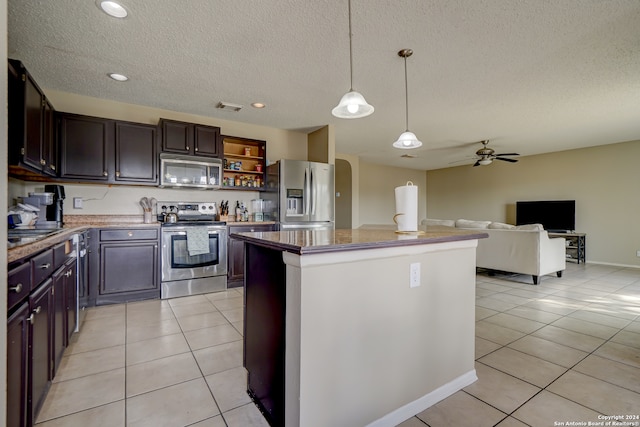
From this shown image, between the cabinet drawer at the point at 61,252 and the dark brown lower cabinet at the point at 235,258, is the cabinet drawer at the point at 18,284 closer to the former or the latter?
the cabinet drawer at the point at 61,252

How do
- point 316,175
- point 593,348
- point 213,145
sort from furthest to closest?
1. point 316,175
2. point 213,145
3. point 593,348

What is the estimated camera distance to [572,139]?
5.62m

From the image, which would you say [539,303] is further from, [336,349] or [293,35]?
[293,35]

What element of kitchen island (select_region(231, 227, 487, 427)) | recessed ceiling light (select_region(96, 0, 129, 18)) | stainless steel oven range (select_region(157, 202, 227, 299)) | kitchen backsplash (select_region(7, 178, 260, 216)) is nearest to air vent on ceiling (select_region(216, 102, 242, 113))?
kitchen backsplash (select_region(7, 178, 260, 216))

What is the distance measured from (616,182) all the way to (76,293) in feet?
29.3

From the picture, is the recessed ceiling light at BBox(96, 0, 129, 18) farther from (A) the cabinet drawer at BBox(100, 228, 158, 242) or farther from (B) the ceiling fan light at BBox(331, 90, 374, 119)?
(A) the cabinet drawer at BBox(100, 228, 158, 242)

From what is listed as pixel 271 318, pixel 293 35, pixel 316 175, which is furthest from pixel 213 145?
pixel 271 318

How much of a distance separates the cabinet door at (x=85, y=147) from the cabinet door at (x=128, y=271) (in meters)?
0.89

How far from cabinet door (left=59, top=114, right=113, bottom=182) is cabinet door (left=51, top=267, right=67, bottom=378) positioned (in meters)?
1.83

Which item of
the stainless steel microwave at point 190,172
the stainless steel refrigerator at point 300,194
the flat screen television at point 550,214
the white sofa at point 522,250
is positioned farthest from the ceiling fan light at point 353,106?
the flat screen television at point 550,214

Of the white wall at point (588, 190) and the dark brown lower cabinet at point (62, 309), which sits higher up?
the white wall at point (588, 190)

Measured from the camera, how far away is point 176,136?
3855mm

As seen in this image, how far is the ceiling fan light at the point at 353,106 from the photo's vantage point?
207 centimetres

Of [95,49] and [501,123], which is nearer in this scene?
[95,49]
